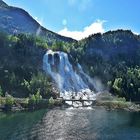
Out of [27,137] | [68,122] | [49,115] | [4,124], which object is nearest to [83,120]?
[68,122]

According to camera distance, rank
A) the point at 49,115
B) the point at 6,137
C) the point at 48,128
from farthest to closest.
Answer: the point at 49,115 < the point at 48,128 < the point at 6,137

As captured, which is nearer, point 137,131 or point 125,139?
point 125,139

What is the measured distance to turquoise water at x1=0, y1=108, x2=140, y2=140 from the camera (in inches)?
5448

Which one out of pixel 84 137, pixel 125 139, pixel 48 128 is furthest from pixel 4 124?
pixel 125 139

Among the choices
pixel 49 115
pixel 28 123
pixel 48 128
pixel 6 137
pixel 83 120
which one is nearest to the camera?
pixel 6 137

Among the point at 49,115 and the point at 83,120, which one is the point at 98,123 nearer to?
the point at 83,120

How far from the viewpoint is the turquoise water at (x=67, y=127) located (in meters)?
138

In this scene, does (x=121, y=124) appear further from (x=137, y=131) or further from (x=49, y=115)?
(x=49, y=115)

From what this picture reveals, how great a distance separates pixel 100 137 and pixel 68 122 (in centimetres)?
3805

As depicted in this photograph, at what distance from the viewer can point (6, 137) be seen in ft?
438

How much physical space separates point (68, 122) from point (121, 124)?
2300 cm

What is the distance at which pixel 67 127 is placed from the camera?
522 feet

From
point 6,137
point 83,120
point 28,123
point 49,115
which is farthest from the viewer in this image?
point 49,115

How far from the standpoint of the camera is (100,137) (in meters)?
138
